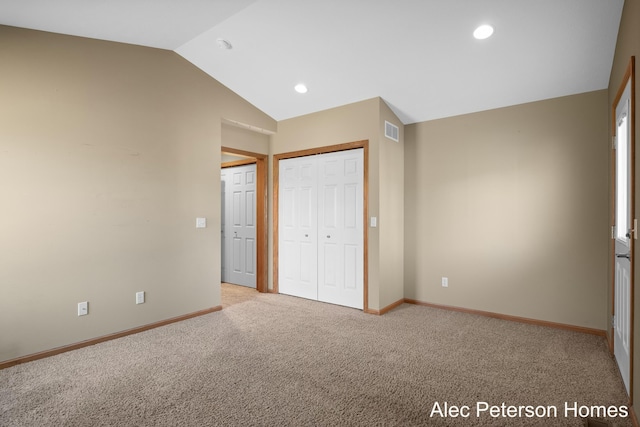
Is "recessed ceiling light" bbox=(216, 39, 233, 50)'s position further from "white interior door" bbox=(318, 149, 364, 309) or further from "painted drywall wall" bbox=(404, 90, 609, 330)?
"painted drywall wall" bbox=(404, 90, 609, 330)

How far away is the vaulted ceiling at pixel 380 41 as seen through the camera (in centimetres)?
264

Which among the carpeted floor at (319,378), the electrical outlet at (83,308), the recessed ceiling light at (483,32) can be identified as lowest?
the carpeted floor at (319,378)

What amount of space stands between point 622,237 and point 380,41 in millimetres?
2605

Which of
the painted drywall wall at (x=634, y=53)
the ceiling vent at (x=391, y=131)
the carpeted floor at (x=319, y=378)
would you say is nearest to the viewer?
the painted drywall wall at (x=634, y=53)

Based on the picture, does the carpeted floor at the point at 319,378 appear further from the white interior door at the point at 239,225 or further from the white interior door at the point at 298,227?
the white interior door at the point at 239,225

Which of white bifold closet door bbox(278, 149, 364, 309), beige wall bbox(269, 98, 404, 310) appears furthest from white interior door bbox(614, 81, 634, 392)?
white bifold closet door bbox(278, 149, 364, 309)

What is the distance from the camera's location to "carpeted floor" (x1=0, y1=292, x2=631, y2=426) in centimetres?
204

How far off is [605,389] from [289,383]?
222 cm

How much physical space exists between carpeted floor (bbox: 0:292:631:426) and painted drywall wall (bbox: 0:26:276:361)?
1.38ft

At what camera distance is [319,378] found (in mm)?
2480

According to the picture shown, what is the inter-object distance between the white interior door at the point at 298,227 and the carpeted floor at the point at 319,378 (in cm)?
120

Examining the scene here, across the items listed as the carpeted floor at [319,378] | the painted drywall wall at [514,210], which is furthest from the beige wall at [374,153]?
the carpeted floor at [319,378]

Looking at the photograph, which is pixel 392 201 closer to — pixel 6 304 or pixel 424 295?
pixel 424 295

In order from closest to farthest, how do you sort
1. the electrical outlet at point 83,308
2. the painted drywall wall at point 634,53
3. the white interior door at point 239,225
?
the painted drywall wall at point 634,53 → the electrical outlet at point 83,308 → the white interior door at point 239,225
